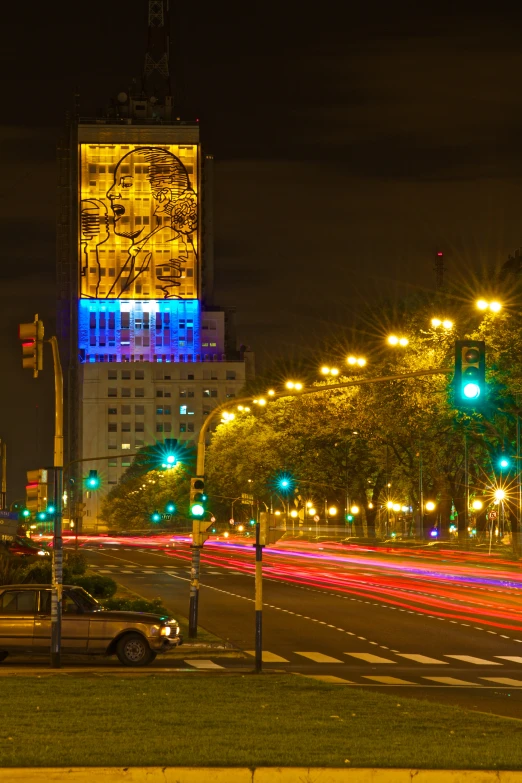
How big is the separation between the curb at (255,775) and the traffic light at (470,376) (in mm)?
11814

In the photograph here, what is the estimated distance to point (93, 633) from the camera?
27.2 metres

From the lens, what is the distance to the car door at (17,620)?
1076 inches

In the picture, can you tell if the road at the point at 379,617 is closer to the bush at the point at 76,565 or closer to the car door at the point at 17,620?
the bush at the point at 76,565

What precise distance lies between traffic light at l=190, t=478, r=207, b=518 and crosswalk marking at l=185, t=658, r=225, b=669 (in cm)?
493

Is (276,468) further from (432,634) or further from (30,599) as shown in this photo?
(30,599)

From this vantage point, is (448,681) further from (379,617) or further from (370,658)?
(379,617)

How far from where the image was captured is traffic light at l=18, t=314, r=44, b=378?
24406mm

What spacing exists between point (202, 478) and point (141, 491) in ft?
516

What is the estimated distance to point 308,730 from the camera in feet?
50.0

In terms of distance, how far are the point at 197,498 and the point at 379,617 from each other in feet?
30.5

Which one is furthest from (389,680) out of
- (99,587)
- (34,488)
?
(99,587)

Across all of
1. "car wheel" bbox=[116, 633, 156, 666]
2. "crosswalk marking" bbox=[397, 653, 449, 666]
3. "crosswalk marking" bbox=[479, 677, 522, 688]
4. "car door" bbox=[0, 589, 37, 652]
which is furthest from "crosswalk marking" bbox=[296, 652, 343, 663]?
"car door" bbox=[0, 589, 37, 652]

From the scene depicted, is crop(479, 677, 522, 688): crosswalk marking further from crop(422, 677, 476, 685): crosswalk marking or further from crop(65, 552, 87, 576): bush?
crop(65, 552, 87, 576): bush

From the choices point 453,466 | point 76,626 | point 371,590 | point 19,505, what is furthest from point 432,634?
point 19,505
